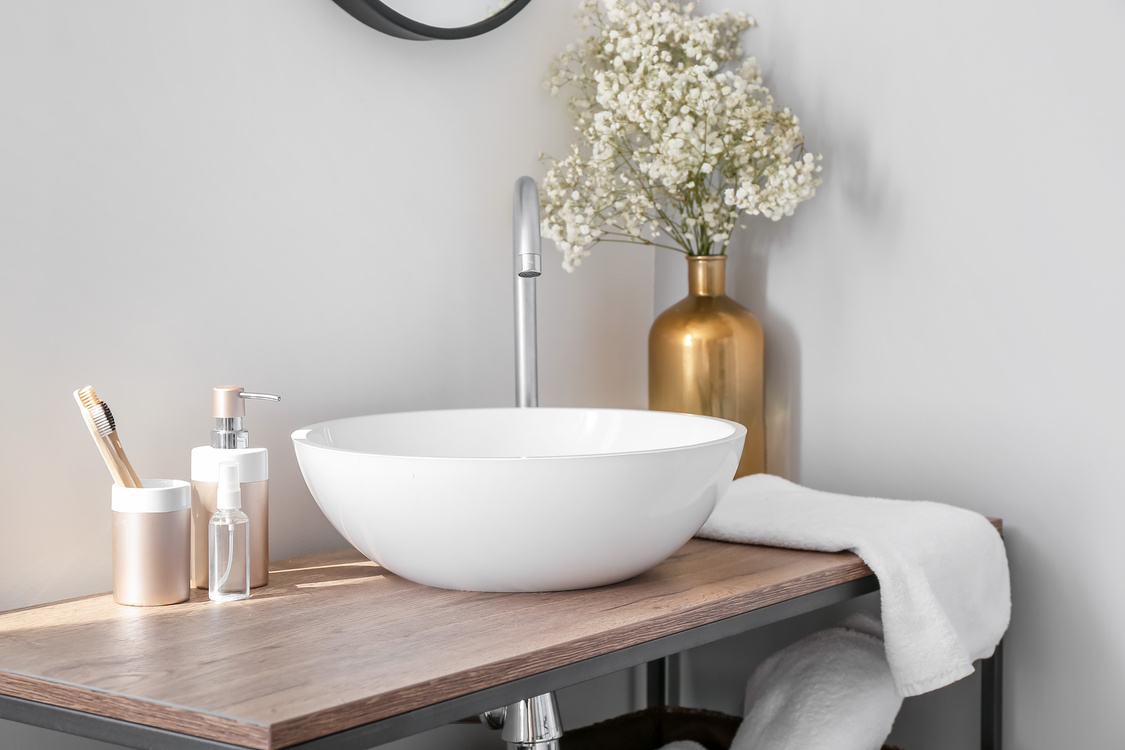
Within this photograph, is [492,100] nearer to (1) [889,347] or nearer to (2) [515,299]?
(2) [515,299]

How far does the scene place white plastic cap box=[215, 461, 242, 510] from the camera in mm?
848

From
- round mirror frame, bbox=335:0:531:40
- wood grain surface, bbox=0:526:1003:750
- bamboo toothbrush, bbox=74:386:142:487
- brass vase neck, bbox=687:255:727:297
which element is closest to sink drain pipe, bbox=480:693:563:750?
wood grain surface, bbox=0:526:1003:750

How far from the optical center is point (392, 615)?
797 millimetres

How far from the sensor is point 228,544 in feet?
2.80

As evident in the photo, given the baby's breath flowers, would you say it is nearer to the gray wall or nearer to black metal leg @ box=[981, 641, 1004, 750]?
the gray wall

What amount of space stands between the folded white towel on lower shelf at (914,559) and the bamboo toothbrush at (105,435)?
1.97ft

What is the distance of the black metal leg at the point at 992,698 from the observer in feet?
3.84

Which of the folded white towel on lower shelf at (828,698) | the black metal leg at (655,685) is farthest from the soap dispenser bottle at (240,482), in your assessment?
the black metal leg at (655,685)

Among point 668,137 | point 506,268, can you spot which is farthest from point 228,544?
point 668,137

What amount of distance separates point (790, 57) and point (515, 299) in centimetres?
58

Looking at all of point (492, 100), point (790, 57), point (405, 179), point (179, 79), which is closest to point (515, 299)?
point (405, 179)

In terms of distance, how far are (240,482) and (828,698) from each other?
2.25 feet

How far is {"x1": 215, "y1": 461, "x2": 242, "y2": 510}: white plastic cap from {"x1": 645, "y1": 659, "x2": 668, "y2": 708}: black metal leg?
856 mm

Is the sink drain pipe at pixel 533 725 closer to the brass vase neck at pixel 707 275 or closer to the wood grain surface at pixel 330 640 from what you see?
the wood grain surface at pixel 330 640
